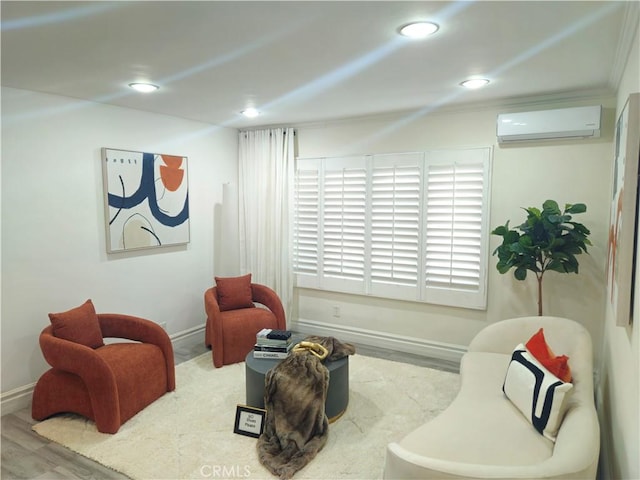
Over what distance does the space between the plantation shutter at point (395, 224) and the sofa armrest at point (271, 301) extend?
3.29ft

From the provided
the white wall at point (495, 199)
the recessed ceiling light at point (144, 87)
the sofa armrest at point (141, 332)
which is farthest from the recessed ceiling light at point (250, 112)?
the sofa armrest at point (141, 332)

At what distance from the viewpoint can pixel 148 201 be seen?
414cm

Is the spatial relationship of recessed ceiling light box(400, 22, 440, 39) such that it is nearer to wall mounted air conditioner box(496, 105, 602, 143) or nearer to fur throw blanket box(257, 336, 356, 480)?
wall mounted air conditioner box(496, 105, 602, 143)

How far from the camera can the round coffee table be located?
2.92 meters

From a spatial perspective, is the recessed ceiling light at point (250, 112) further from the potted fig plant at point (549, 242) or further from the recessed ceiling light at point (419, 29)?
the potted fig plant at point (549, 242)

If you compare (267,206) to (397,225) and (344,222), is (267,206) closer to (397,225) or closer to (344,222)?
(344,222)

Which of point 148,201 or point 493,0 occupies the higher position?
point 493,0

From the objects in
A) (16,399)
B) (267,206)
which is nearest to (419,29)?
(267,206)

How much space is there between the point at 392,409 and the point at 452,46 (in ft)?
8.11

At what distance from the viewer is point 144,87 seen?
10.4ft

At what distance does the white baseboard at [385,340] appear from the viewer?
4.17 metres

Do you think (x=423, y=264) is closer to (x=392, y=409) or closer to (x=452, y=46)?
(x=392, y=409)

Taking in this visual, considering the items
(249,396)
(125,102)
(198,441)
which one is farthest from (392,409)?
(125,102)

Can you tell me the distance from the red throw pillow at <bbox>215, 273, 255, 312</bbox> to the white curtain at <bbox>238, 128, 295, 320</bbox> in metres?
0.63
